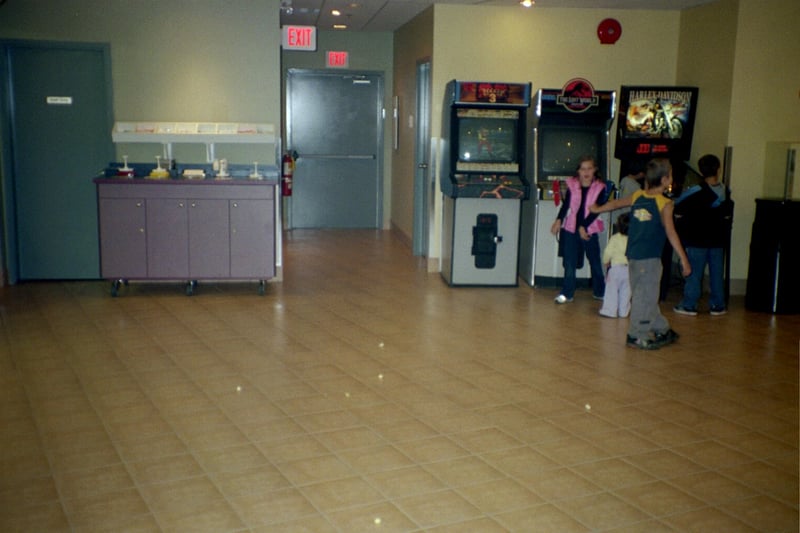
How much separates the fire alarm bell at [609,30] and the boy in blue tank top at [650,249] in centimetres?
336

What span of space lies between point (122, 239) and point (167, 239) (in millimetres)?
403

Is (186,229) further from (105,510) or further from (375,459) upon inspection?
(105,510)

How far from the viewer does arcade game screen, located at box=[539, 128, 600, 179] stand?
313 inches

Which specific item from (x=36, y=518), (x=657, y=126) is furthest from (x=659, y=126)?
(x=36, y=518)

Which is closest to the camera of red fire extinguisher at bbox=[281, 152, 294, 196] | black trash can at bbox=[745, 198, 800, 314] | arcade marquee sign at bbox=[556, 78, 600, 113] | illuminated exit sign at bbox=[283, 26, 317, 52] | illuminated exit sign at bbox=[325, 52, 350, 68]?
black trash can at bbox=[745, 198, 800, 314]

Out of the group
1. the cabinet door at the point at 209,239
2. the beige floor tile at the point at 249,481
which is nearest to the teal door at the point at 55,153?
the cabinet door at the point at 209,239

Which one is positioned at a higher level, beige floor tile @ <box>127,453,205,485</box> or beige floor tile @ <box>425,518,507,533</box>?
beige floor tile @ <box>127,453,205,485</box>

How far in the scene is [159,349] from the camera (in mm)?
5641

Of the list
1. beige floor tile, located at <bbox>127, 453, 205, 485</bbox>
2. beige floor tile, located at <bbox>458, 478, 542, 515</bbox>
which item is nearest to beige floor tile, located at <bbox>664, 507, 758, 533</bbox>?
beige floor tile, located at <bbox>458, 478, 542, 515</bbox>

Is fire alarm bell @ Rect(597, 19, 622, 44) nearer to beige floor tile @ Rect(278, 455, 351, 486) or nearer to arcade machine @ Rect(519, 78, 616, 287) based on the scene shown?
arcade machine @ Rect(519, 78, 616, 287)

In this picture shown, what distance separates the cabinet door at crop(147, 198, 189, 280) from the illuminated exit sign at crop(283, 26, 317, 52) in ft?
9.45

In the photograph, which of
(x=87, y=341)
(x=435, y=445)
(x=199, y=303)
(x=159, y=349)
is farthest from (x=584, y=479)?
(x=199, y=303)

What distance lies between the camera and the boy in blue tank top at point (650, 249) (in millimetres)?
5551

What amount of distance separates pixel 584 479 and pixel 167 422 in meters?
2.25
